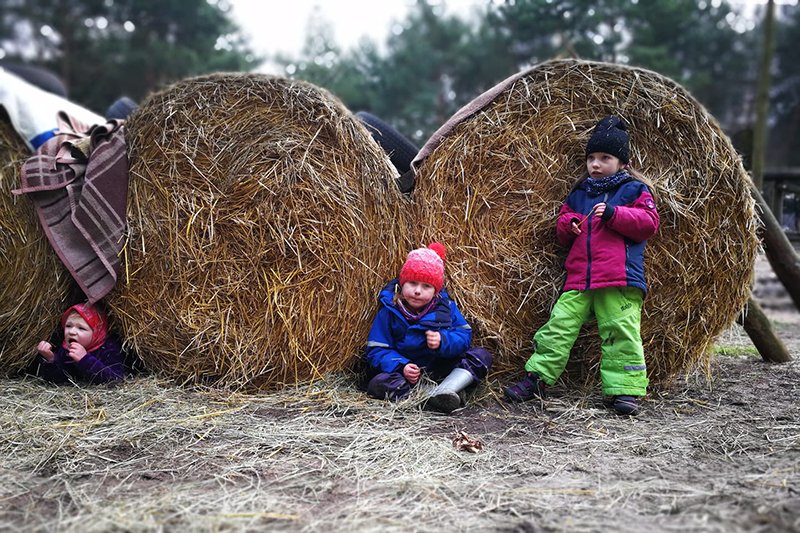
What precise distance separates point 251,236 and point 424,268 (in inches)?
36.3

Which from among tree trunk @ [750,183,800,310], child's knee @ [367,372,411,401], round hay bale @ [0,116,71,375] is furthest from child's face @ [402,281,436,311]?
tree trunk @ [750,183,800,310]

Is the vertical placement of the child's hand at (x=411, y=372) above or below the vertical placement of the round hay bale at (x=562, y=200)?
below

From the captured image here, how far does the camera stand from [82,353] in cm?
324

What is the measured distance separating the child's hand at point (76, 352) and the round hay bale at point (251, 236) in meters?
0.23

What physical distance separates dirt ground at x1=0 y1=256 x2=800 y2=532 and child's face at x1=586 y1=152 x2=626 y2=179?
45.4 inches

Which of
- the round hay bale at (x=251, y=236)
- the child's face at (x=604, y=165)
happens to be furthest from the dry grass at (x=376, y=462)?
the child's face at (x=604, y=165)

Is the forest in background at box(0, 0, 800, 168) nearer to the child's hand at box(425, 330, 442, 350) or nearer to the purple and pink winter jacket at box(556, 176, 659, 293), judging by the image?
the purple and pink winter jacket at box(556, 176, 659, 293)

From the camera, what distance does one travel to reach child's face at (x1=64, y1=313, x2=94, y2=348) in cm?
325

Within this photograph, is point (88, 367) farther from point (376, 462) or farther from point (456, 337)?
point (456, 337)

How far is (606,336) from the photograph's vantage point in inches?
123

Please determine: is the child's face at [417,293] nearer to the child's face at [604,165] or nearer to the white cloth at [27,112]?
the child's face at [604,165]

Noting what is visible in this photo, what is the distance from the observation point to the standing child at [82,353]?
3238 mm

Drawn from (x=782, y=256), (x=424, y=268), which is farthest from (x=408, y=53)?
(x=424, y=268)

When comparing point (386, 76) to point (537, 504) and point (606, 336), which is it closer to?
point (606, 336)
